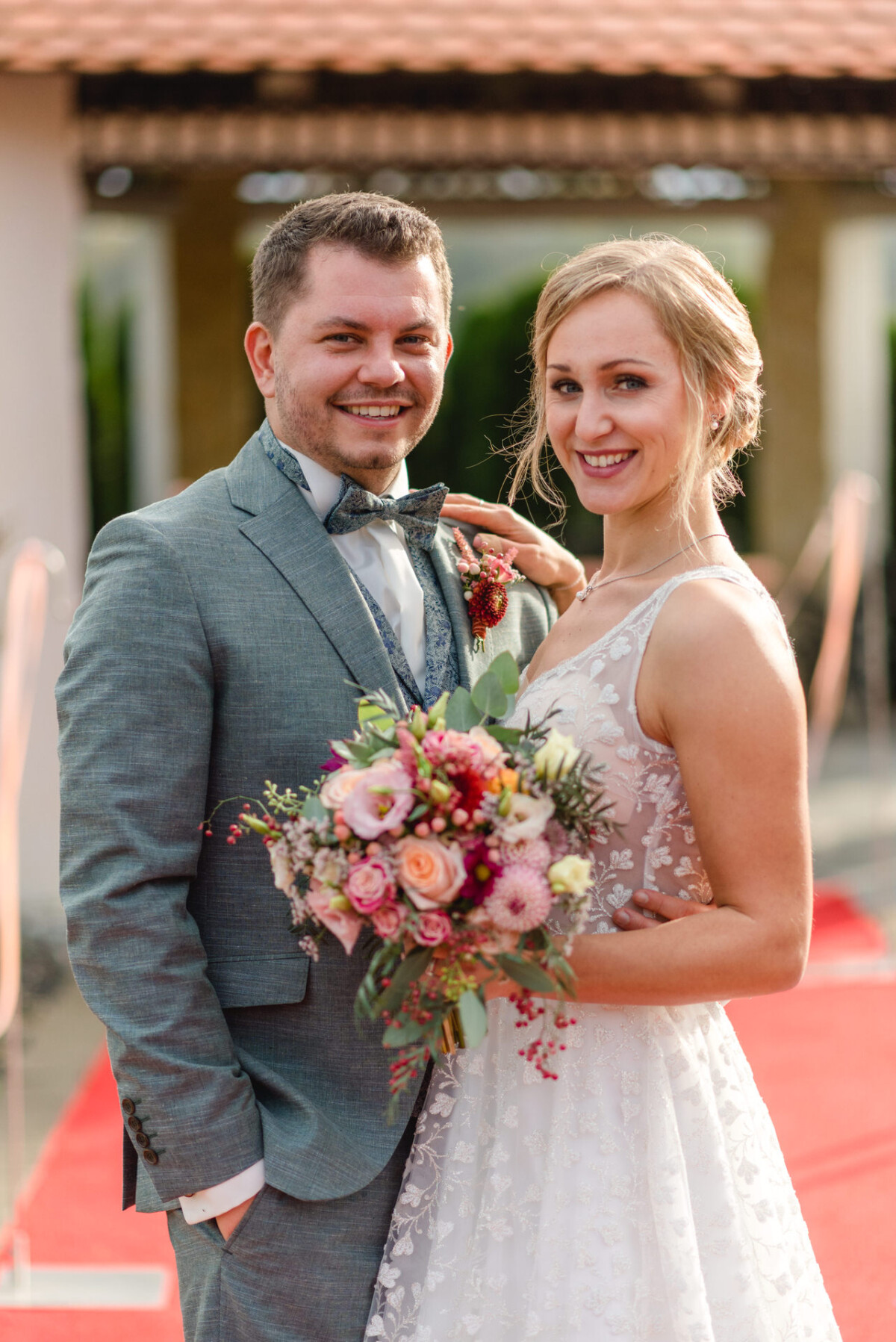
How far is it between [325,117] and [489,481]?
5.52 meters

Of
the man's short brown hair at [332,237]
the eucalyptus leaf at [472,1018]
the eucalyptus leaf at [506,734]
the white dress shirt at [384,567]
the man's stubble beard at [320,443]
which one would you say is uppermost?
the man's short brown hair at [332,237]

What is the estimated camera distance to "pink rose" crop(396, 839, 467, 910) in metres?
1.62

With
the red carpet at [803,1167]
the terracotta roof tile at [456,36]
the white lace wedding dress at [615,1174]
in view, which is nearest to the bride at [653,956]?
the white lace wedding dress at [615,1174]

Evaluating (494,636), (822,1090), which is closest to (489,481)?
(822,1090)

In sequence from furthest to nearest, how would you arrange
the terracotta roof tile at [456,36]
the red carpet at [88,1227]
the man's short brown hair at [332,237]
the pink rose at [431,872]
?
the terracotta roof tile at [456,36], the red carpet at [88,1227], the man's short brown hair at [332,237], the pink rose at [431,872]

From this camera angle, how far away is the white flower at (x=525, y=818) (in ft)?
5.42

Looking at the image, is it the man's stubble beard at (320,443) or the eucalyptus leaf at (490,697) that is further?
Result: the man's stubble beard at (320,443)

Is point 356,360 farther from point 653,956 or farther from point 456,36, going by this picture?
point 456,36

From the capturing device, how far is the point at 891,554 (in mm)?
12281

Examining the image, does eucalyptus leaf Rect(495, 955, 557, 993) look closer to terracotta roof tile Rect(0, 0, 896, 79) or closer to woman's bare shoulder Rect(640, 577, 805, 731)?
woman's bare shoulder Rect(640, 577, 805, 731)

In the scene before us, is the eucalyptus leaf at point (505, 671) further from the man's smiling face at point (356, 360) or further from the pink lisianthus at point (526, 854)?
the man's smiling face at point (356, 360)

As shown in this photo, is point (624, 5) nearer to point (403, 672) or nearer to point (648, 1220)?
point (403, 672)

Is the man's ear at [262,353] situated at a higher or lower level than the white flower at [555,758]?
higher

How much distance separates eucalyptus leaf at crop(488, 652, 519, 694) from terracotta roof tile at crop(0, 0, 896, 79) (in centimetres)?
490
